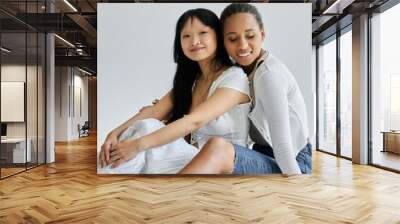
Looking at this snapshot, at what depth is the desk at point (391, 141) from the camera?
23.4 feet

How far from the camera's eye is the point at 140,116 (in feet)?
19.9

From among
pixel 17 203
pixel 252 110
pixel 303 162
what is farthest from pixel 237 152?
pixel 17 203

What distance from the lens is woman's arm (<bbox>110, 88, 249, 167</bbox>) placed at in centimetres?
562

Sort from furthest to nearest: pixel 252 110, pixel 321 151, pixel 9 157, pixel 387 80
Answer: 1. pixel 321 151
2. pixel 387 80
3. pixel 9 157
4. pixel 252 110

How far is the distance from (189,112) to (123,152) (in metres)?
1.07

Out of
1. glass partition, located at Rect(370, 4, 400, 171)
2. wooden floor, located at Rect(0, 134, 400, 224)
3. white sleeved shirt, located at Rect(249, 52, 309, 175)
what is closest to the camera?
wooden floor, located at Rect(0, 134, 400, 224)

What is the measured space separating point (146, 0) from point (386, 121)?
4.70 metres

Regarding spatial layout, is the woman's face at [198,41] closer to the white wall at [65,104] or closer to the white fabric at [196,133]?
the white fabric at [196,133]

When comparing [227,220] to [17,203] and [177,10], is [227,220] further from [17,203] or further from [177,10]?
[177,10]

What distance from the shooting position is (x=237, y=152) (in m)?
5.76

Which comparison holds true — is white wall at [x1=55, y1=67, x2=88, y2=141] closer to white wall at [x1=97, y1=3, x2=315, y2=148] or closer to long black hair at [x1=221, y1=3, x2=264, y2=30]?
white wall at [x1=97, y1=3, x2=315, y2=148]

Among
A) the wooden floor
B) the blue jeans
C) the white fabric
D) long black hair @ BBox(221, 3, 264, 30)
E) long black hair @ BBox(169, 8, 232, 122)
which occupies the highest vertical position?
long black hair @ BBox(221, 3, 264, 30)

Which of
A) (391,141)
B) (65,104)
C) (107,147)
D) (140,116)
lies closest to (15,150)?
(107,147)

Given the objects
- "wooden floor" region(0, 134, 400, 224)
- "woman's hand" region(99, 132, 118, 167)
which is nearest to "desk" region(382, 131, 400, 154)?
"wooden floor" region(0, 134, 400, 224)
